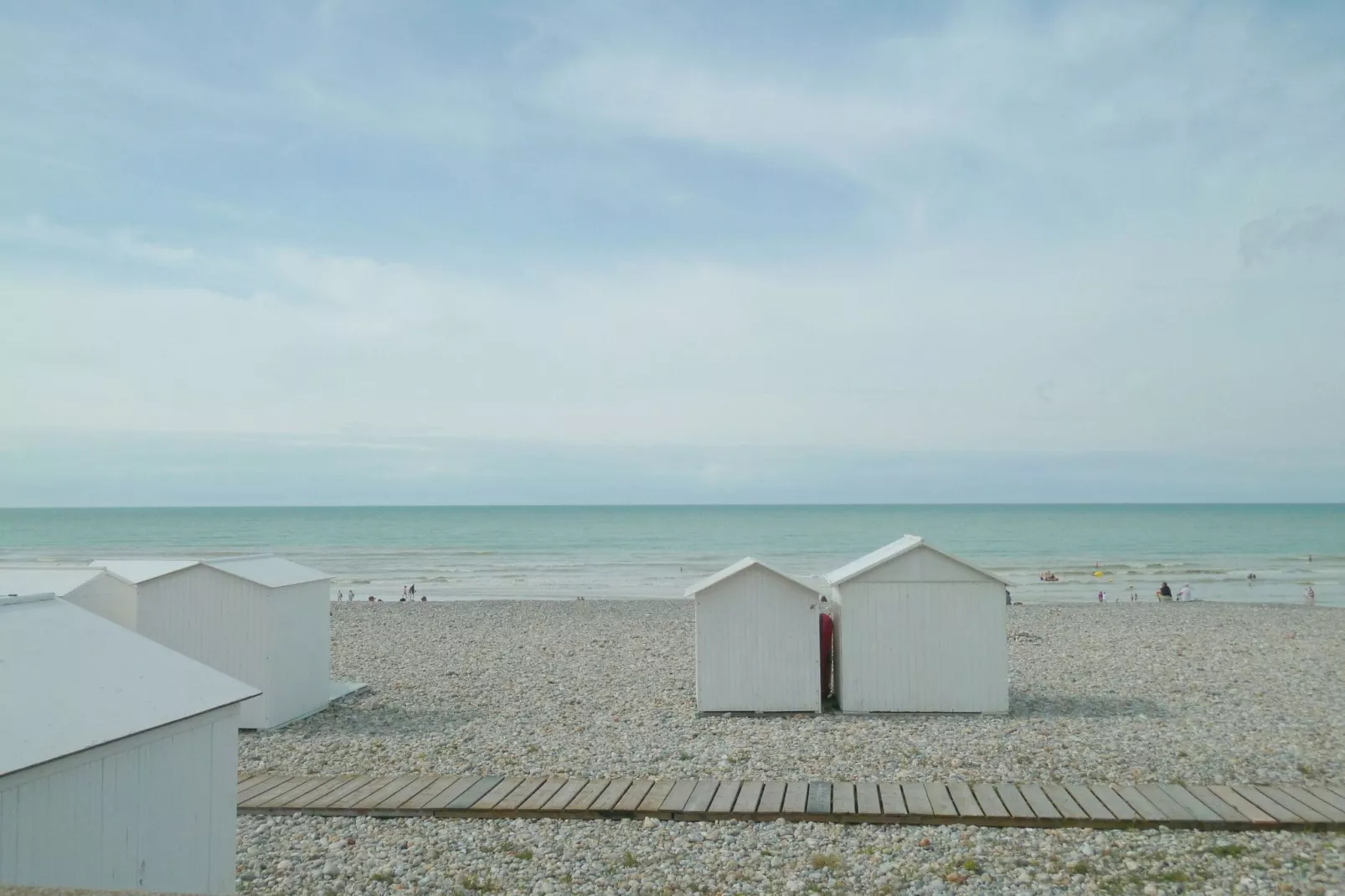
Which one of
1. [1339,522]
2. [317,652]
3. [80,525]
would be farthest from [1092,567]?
[80,525]

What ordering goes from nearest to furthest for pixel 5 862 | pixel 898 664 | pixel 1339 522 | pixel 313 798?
pixel 5 862 < pixel 313 798 < pixel 898 664 < pixel 1339 522

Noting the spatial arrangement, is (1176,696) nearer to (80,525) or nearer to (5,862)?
(5,862)

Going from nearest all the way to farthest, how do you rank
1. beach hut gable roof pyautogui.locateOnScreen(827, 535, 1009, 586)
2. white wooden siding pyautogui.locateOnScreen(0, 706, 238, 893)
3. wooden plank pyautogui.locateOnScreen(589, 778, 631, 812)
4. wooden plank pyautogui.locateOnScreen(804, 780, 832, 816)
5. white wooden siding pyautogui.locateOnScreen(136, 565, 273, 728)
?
white wooden siding pyautogui.locateOnScreen(0, 706, 238, 893), wooden plank pyautogui.locateOnScreen(804, 780, 832, 816), wooden plank pyautogui.locateOnScreen(589, 778, 631, 812), white wooden siding pyautogui.locateOnScreen(136, 565, 273, 728), beach hut gable roof pyautogui.locateOnScreen(827, 535, 1009, 586)

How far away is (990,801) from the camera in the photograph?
8414 millimetres

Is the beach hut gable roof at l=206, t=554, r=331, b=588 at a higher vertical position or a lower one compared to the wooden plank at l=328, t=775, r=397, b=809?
higher

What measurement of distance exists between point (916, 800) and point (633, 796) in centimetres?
252

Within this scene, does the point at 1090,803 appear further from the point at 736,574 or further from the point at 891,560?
the point at 736,574

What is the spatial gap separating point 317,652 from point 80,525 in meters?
132

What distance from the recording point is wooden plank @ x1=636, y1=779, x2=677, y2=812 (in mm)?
8422

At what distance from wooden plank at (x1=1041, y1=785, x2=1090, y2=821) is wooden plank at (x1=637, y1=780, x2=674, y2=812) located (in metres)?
3.38

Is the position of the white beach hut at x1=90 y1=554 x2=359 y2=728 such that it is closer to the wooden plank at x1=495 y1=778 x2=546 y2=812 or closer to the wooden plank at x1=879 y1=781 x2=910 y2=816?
the wooden plank at x1=495 y1=778 x2=546 y2=812

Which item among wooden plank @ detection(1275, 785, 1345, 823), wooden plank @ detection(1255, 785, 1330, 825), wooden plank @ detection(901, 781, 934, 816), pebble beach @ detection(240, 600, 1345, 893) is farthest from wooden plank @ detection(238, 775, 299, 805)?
wooden plank @ detection(1275, 785, 1345, 823)

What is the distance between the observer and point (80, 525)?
124 meters

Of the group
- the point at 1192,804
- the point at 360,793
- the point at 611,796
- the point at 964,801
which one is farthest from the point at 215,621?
the point at 1192,804
